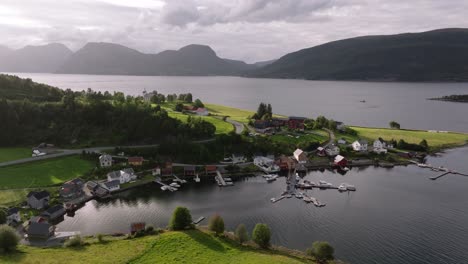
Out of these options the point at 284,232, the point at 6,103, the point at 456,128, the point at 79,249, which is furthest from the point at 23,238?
the point at 456,128

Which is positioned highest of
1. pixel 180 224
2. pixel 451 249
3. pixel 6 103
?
pixel 6 103

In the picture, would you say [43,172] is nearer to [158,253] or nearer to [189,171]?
[189,171]

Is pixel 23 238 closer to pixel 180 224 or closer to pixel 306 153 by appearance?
pixel 180 224

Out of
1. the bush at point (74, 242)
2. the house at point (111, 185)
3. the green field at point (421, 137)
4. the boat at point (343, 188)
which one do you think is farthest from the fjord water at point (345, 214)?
the green field at point (421, 137)

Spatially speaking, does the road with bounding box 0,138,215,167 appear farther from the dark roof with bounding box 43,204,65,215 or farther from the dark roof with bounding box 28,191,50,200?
the dark roof with bounding box 43,204,65,215

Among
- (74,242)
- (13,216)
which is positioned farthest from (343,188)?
(13,216)

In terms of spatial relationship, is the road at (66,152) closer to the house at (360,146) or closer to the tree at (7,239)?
the tree at (7,239)
